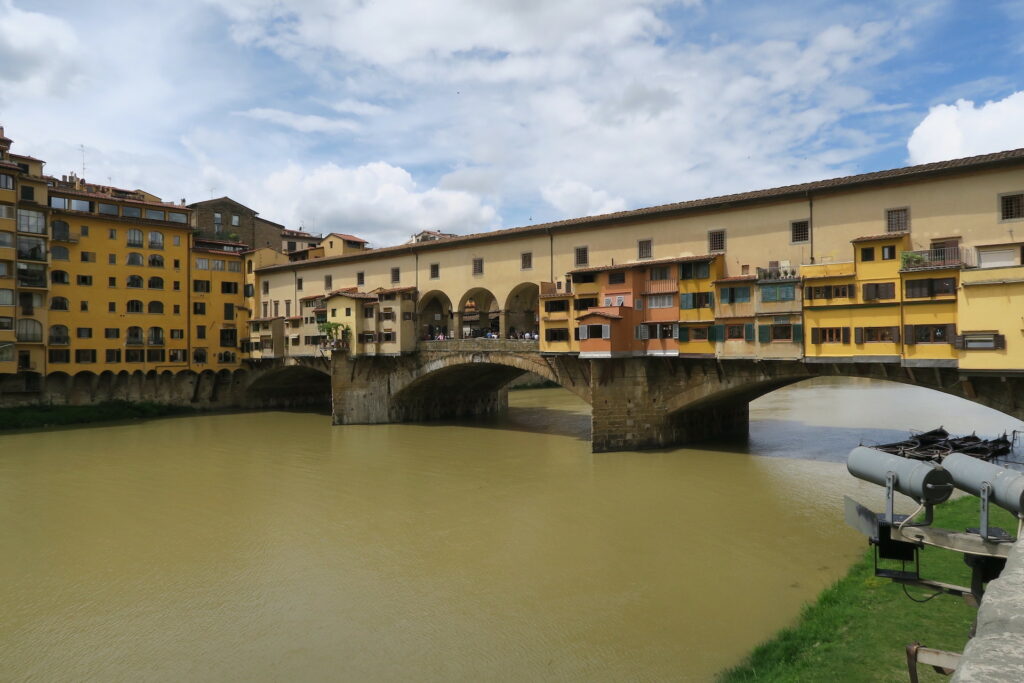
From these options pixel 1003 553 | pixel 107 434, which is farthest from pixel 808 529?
pixel 107 434

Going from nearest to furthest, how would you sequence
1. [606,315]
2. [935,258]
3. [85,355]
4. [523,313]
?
[935,258] < [606,315] < [523,313] < [85,355]

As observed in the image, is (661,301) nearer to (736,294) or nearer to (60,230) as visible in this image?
(736,294)

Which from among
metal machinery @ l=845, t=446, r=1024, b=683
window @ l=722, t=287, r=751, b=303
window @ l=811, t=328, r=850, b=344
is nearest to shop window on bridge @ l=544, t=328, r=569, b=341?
window @ l=722, t=287, r=751, b=303

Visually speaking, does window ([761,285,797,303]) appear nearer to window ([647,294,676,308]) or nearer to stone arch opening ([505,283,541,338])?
window ([647,294,676,308])

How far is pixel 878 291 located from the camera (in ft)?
77.0

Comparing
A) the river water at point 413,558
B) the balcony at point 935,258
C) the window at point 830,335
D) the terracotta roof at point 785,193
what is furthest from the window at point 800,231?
the river water at point 413,558

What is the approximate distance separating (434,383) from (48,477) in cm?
2218

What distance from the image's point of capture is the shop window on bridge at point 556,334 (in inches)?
1266

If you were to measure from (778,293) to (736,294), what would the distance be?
73.1 inches

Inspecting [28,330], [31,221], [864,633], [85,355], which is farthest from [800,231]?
[28,330]

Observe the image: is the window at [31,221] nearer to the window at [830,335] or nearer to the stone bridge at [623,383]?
the stone bridge at [623,383]

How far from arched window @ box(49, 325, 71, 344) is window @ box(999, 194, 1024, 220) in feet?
179

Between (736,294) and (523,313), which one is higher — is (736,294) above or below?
below

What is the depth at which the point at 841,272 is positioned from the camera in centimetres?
2452
